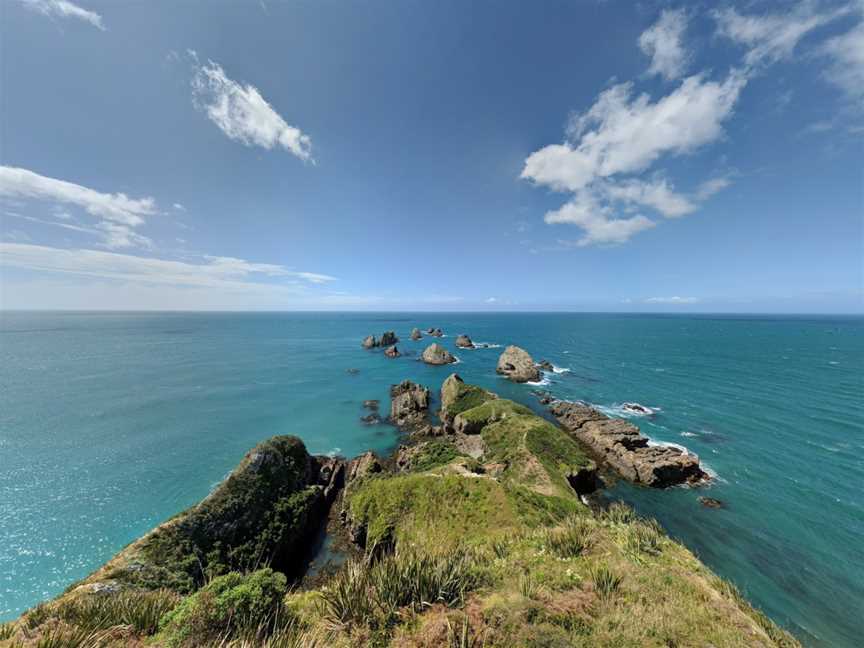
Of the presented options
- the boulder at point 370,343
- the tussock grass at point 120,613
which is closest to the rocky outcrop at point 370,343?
the boulder at point 370,343

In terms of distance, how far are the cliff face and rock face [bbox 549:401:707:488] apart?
36.2 feet

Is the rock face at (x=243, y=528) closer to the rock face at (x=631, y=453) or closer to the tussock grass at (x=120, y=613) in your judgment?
the tussock grass at (x=120, y=613)

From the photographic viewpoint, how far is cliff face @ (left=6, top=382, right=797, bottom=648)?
774cm

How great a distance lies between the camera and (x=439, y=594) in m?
8.74

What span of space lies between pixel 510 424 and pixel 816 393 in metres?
62.8

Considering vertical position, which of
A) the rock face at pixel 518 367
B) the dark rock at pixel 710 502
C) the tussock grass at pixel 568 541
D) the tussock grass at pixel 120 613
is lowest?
the dark rock at pixel 710 502

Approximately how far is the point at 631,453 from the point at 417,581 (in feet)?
114

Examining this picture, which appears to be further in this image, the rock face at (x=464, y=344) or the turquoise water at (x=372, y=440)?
the rock face at (x=464, y=344)

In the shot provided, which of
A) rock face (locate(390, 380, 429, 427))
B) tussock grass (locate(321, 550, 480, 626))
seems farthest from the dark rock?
rock face (locate(390, 380, 429, 427))

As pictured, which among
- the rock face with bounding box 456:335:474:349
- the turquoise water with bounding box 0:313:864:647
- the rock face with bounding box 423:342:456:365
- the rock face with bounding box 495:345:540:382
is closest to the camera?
the turquoise water with bounding box 0:313:864:647

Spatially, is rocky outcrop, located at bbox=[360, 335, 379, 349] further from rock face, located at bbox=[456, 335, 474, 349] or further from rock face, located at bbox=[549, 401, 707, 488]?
rock face, located at bbox=[549, 401, 707, 488]

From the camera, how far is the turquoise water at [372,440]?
22328 mm

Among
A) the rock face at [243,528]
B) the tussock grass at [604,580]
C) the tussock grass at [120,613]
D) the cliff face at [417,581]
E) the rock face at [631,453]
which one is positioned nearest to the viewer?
the cliff face at [417,581]

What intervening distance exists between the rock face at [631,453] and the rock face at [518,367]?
70.3 ft
